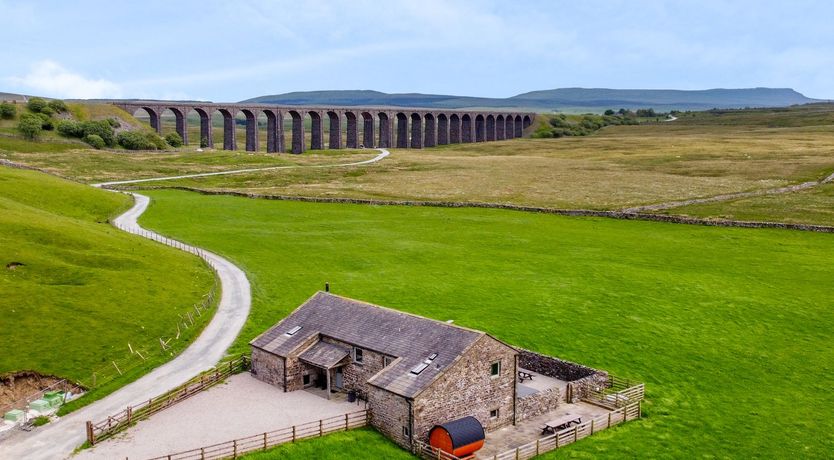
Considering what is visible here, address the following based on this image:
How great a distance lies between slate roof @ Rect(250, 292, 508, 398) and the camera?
37281 millimetres

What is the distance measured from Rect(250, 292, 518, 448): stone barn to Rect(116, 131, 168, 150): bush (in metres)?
131

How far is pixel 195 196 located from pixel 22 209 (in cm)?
3754

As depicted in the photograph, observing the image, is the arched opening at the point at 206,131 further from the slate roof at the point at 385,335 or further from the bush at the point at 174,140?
the slate roof at the point at 385,335

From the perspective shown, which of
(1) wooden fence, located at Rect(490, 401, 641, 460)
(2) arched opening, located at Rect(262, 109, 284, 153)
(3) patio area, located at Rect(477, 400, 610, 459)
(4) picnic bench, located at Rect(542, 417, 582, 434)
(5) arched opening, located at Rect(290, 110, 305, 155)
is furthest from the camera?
(5) arched opening, located at Rect(290, 110, 305, 155)

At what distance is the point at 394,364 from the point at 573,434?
9.93 meters

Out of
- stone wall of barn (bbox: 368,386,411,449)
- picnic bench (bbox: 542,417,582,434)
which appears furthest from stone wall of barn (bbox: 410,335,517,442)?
picnic bench (bbox: 542,417,582,434)

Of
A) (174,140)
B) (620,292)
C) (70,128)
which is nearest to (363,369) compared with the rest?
(620,292)

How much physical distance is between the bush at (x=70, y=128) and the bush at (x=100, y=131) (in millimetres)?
819

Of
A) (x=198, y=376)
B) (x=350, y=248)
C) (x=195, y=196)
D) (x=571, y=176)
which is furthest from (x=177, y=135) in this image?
(x=198, y=376)

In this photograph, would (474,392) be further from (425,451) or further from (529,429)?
(425,451)

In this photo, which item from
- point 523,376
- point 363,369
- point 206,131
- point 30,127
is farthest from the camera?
point 206,131

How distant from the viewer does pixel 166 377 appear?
43.5 metres

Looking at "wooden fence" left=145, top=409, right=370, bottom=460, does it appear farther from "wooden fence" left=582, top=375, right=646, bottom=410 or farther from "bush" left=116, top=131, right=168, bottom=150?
"bush" left=116, top=131, right=168, bottom=150

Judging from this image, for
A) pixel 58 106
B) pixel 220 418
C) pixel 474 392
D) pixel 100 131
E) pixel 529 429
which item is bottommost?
pixel 529 429
